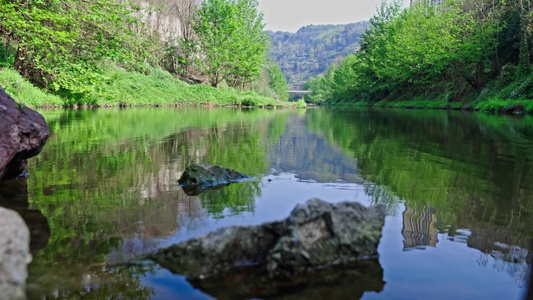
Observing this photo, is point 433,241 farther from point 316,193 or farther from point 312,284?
point 316,193

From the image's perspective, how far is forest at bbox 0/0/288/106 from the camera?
10.2 metres

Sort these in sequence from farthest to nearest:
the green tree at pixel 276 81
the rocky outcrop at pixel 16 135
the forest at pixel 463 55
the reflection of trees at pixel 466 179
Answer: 1. the green tree at pixel 276 81
2. the forest at pixel 463 55
3. the rocky outcrop at pixel 16 135
4. the reflection of trees at pixel 466 179

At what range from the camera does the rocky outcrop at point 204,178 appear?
18.2ft

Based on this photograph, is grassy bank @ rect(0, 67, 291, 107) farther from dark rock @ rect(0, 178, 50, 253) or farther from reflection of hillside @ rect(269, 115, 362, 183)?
dark rock @ rect(0, 178, 50, 253)

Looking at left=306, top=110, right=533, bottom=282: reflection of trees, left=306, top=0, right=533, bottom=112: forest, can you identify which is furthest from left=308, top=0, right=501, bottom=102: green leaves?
left=306, top=110, right=533, bottom=282: reflection of trees

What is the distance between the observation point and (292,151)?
9234mm

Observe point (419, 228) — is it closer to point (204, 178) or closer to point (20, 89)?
point (204, 178)

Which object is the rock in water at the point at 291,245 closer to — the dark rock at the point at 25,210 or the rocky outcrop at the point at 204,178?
the dark rock at the point at 25,210

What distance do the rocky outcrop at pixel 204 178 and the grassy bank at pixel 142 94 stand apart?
12.6m

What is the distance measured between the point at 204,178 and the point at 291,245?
3.05 m

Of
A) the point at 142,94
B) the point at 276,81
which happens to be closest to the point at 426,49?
the point at 142,94

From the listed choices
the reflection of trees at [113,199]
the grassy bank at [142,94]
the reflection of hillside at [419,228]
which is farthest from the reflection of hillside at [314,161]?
the grassy bank at [142,94]

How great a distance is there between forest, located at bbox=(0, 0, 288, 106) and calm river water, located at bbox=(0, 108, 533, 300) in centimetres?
274

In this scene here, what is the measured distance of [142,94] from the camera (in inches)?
1293
